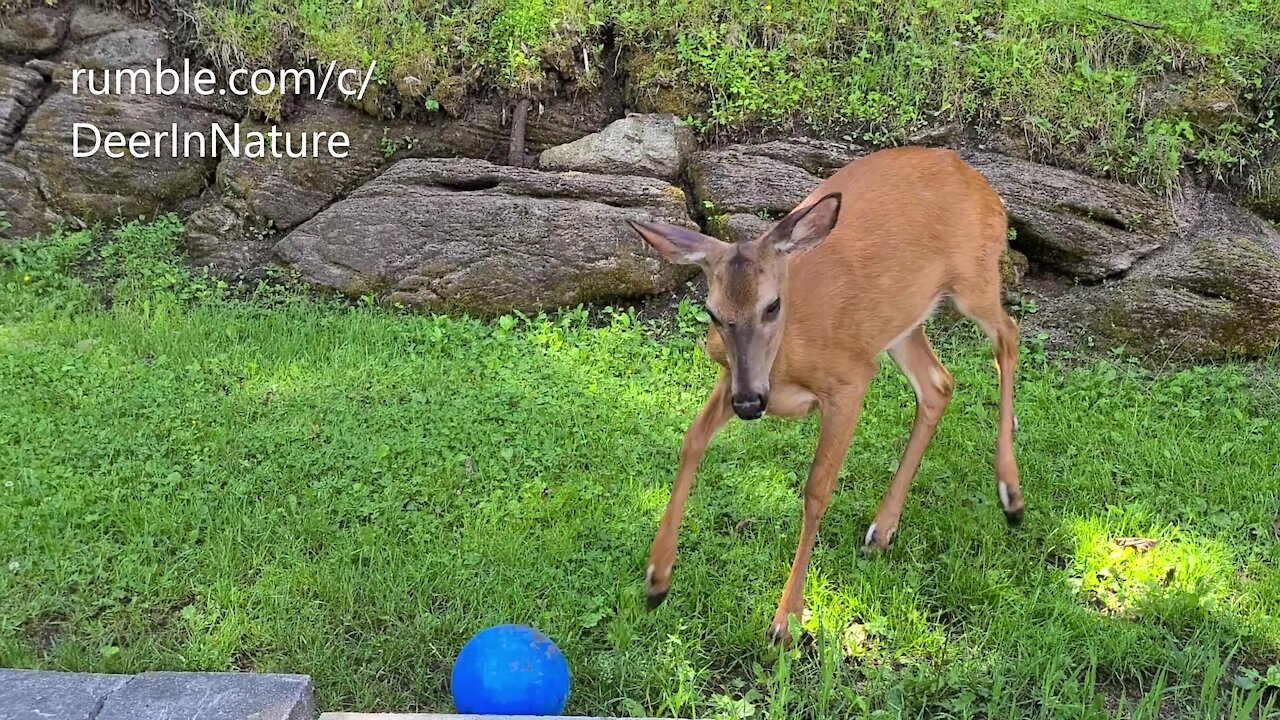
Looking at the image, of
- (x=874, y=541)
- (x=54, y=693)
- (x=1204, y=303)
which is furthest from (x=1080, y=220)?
(x=54, y=693)

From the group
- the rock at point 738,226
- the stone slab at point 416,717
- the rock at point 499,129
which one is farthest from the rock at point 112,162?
the stone slab at point 416,717

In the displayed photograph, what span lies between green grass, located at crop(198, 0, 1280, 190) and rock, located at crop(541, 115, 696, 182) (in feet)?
0.64

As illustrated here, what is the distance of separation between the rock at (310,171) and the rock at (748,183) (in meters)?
2.08

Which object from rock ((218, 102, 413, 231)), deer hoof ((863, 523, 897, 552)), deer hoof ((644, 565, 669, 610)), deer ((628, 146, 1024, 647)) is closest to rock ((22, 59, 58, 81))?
rock ((218, 102, 413, 231))

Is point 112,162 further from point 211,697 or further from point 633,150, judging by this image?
point 211,697

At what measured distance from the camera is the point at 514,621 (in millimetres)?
3336

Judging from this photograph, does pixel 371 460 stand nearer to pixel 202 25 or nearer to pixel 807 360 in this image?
pixel 807 360

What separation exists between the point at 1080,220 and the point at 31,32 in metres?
6.95

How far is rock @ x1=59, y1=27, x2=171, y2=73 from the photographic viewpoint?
22.4 ft

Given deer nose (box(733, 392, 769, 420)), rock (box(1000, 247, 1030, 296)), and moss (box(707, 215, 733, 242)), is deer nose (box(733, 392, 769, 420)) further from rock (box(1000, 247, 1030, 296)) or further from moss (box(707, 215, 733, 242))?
rock (box(1000, 247, 1030, 296))

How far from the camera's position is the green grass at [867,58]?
20.4 ft

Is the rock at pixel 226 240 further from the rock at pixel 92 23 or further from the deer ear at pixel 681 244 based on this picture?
the deer ear at pixel 681 244

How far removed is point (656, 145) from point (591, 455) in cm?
282

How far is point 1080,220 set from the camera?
5902mm
